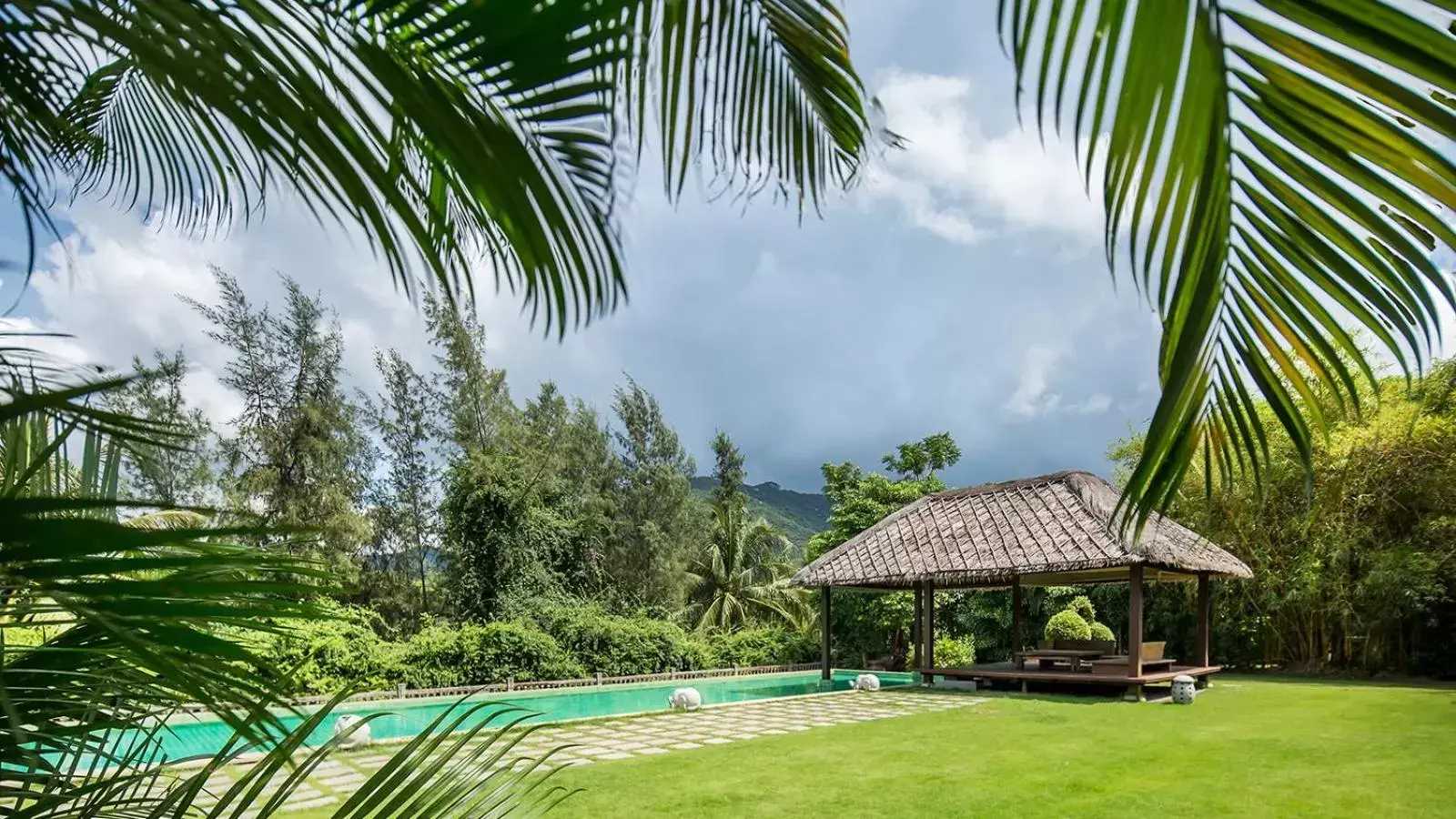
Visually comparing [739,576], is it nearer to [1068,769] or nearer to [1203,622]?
[1203,622]

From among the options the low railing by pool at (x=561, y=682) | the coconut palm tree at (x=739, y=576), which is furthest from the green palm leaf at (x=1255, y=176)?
the coconut palm tree at (x=739, y=576)

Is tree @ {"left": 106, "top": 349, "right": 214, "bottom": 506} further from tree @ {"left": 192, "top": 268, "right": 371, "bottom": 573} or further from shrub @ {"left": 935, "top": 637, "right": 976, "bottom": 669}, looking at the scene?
tree @ {"left": 192, "top": 268, "right": 371, "bottom": 573}

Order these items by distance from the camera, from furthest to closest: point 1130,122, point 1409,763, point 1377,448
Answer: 1. point 1377,448
2. point 1409,763
3. point 1130,122

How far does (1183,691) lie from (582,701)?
7667 millimetres

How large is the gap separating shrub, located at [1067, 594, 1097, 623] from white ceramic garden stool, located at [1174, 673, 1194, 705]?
4.45 m

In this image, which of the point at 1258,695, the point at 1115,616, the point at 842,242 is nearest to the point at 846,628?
the point at 1115,616

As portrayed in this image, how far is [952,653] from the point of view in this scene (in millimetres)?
16047

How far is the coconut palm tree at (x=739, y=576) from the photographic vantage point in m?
23.2

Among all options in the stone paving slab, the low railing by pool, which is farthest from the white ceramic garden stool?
the low railing by pool

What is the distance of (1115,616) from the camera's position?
1752cm

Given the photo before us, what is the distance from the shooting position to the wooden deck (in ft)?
39.6

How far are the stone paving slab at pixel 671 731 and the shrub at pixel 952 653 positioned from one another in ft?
10.2

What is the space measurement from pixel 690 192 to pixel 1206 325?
0.79 meters

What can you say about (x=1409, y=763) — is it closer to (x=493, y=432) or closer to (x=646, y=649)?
(x=646, y=649)
